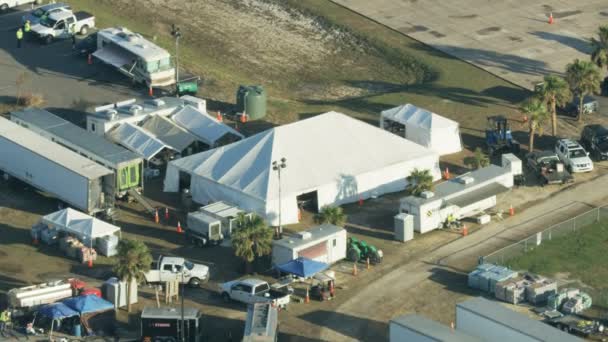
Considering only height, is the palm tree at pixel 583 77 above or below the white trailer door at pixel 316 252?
above

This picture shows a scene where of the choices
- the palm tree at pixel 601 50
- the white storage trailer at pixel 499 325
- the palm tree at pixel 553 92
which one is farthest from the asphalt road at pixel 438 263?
the palm tree at pixel 601 50

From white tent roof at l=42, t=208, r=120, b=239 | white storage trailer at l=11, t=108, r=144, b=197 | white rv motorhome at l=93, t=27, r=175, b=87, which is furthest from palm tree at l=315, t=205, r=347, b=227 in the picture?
white rv motorhome at l=93, t=27, r=175, b=87

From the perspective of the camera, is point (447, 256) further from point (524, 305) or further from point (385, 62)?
point (385, 62)

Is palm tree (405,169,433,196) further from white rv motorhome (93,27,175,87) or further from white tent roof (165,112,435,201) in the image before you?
white rv motorhome (93,27,175,87)

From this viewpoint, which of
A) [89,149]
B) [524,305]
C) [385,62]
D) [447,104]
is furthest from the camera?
[385,62]

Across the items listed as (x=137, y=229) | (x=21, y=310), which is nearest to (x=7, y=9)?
(x=137, y=229)

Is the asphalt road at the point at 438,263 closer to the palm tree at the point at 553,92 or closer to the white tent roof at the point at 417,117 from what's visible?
the palm tree at the point at 553,92

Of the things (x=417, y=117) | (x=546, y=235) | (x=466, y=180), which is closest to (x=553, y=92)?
(x=417, y=117)
